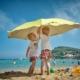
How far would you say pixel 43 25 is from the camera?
244 inches

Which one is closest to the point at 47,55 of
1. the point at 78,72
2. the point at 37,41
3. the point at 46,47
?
the point at 46,47

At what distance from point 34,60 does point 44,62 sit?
368 mm

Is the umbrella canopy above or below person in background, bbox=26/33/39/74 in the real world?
above

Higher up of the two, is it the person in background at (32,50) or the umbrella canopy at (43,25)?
the umbrella canopy at (43,25)

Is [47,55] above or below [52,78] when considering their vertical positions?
above

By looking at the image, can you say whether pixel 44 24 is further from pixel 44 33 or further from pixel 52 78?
pixel 52 78

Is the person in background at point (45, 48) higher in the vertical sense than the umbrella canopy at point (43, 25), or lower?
lower

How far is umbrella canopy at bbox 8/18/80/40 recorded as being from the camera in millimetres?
6113

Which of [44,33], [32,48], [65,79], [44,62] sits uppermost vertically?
[44,33]

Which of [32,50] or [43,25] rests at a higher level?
[43,25]

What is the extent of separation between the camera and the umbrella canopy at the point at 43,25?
6113mm

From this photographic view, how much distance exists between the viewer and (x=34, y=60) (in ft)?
21.0

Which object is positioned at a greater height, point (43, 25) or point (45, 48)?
point (43, 25)

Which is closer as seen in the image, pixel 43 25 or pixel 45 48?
pixel 45 48
